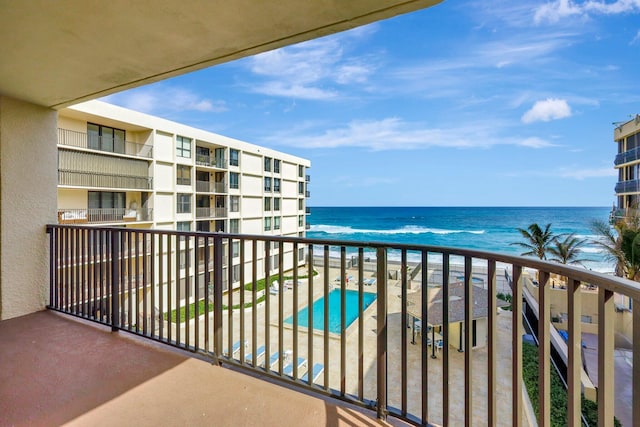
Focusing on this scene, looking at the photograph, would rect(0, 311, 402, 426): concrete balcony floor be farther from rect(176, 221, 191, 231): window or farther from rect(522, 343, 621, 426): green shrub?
→ rect(176, 221, 191, 231): window

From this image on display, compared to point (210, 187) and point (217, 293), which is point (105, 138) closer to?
point (210, 187)

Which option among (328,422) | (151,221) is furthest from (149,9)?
(151,221)

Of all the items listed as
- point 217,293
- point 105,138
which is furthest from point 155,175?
point 217,293

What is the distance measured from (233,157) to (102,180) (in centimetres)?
657

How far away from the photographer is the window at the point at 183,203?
14.5m

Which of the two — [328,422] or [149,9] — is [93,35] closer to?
[149,9]

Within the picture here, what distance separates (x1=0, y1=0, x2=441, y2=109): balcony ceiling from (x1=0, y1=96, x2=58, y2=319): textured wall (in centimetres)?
69

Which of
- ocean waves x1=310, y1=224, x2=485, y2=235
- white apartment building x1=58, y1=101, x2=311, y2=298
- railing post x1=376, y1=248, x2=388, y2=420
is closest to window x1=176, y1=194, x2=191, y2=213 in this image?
white apartment building x1=58, y1=101, x2=311, y2=298

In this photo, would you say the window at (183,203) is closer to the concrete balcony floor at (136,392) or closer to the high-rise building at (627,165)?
the concrete balcony floor at (136,392)

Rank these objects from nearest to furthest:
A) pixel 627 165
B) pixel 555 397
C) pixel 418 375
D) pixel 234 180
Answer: pixel 555 397 → pixel 418 375 → pixel 627 165 → pixel 234 180

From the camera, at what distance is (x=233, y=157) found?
56.5ft

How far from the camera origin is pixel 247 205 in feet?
60.4

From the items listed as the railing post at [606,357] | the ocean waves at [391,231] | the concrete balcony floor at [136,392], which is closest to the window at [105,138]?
the concrete balcony floor at [136,392]

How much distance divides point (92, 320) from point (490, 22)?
27.5 meters
